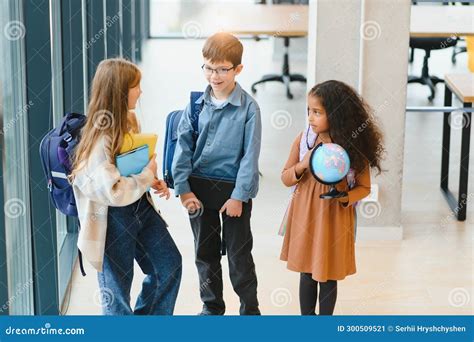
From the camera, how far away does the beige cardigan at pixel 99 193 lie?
3920 mm

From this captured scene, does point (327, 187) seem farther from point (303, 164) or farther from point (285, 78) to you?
point (285, 78)

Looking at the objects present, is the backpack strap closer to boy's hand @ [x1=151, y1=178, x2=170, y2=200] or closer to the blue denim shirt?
the blue denim shirt

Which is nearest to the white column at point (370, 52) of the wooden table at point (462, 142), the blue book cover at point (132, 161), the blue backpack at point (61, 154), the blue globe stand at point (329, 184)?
the wooden table at point (462, 142)

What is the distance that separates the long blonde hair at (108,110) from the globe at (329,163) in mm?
771

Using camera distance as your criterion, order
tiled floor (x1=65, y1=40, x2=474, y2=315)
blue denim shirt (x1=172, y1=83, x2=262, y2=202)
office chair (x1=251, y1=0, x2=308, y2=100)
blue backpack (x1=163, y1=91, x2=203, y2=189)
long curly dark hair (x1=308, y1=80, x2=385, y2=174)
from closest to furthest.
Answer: long curly dark hair (x1=308, y1=80, x2=385, y2=174)
blue denim shirt (x1=172, y1=83, x2=262, y2=202)
blue backpack (x1=163, y1=91, x2=203, y2=189)
tiled floor (x1=65, y1=40, x2=474, y2=315)
office chair (x1=251, y1=0, x2=308, y2=100)

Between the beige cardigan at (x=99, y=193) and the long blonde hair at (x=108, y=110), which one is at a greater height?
the long blonde hair at (x=108, y=110)

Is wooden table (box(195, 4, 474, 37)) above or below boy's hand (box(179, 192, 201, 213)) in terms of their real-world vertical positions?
above

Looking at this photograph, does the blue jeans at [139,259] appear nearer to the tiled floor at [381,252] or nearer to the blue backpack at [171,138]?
the blue backpack at [171,138]

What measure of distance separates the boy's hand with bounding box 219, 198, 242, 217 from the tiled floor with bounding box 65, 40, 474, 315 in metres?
0.80

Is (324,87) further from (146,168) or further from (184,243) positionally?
(184,243)

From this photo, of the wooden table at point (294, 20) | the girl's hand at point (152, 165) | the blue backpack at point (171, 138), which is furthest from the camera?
the wooden table at point (294, 20)

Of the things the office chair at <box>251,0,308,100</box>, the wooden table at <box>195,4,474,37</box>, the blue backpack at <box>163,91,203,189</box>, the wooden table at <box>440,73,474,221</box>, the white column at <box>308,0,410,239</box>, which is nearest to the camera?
the blue backpack at <box>163,91,203,189</box>

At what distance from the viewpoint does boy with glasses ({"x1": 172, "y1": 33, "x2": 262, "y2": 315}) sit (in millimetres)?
4199

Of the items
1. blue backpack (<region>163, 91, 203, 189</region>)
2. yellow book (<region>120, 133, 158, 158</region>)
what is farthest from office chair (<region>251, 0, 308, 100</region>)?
yellow book (<region>120, 133, 158, 158</region>)
